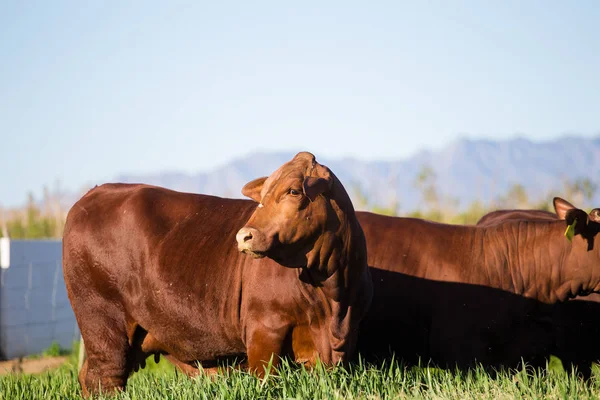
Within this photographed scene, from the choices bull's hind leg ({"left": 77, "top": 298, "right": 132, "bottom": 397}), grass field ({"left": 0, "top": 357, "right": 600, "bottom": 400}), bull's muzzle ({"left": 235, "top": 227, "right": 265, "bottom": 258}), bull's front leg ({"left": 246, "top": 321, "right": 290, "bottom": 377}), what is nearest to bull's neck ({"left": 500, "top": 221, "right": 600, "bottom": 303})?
grass field ({"left": 0, "top": 357, "right": 600, "bottom": 400})

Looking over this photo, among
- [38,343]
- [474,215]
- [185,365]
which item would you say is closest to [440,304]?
[185,365]

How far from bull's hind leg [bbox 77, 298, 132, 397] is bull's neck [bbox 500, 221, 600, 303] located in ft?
11.3

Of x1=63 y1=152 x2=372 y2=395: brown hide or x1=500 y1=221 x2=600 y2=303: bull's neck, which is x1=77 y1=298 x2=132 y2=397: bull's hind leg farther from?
x1=500 y1=221 x2=600 y2=303: bull's neck

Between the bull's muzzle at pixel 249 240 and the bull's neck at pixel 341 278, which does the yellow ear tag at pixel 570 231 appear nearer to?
the bull's neck at pixel 341 278

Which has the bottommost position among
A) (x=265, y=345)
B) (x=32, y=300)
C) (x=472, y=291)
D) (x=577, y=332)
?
(x=32, y=300)

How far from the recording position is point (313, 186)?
18.4ft

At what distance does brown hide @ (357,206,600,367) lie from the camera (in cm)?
717

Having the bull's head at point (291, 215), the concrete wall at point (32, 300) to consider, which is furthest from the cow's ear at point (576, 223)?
the concrete wall at point (32, 300)

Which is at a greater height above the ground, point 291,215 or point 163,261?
point 291,215

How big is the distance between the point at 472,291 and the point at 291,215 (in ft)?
7.74

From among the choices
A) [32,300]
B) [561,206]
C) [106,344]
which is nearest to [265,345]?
[106,344]

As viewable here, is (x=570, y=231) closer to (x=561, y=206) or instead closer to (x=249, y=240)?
(x=561, y=206)

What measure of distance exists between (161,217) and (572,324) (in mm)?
4138

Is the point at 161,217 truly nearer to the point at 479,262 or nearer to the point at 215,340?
the point at 215,340
